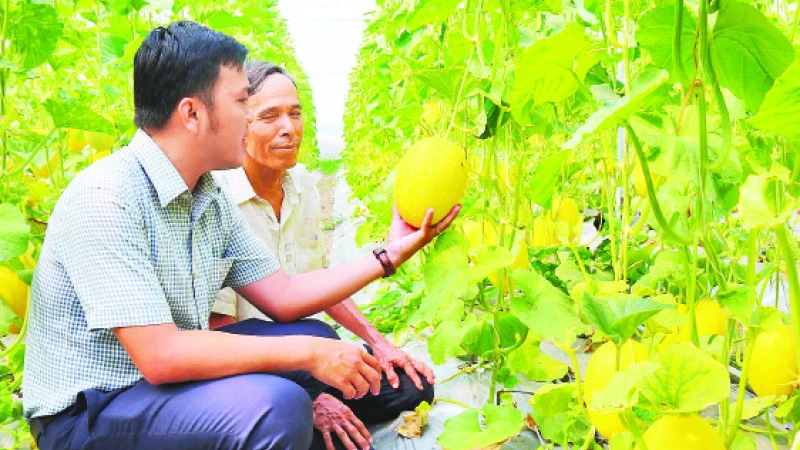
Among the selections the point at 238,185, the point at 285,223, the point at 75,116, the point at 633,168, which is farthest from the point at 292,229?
the point at 633,168

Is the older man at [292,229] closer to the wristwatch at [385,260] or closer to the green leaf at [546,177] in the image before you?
the wristwatch at [385,260]

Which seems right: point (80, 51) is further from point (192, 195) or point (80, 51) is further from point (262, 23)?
point (262, 23)

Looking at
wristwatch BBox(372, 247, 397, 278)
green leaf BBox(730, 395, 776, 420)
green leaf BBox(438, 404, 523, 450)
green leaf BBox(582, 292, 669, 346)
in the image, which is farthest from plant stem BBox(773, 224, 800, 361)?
wristwatch BBox(372, 247, 397, 278)

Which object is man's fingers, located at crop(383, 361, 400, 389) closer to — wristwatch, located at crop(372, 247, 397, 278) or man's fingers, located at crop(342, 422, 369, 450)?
man's fingers, located at crop(342, 422, 369, 450)

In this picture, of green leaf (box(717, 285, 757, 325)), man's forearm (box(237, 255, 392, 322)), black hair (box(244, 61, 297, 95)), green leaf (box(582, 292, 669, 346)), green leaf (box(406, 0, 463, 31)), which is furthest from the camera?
black hair (box(244, 61, 297, 95))

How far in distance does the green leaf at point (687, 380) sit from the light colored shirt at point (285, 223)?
1130 millimetres

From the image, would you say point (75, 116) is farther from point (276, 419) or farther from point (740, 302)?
point (740, 302)

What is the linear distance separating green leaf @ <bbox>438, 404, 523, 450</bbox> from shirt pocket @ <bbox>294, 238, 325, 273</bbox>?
0.87m

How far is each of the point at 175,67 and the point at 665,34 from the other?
0.80m

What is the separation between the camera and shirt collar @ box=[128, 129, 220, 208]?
48.6 inches

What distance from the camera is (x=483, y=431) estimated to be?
1.11m

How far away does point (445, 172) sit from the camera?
1075 mm

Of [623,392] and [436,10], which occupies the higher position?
[436,10]

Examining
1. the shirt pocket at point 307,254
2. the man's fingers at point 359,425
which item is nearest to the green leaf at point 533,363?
the man's fingers at point 359,425
